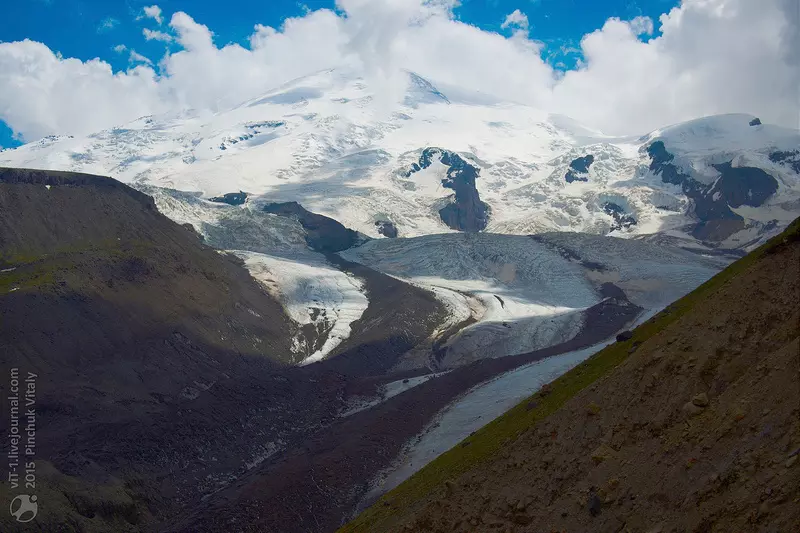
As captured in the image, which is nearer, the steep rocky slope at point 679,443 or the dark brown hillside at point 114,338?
the steep rocky slope at point 679,443

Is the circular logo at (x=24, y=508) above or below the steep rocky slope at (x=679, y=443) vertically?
below

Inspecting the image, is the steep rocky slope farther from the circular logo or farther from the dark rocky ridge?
the dark rocky ridge

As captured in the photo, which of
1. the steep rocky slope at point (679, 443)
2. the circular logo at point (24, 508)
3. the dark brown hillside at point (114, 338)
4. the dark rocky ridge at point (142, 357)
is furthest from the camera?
the dark rocky ridge at point (142, 357)

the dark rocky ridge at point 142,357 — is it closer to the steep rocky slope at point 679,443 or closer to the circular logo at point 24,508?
the circular logo at point 24,508

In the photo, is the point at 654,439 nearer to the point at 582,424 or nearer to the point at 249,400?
the point at 582,424

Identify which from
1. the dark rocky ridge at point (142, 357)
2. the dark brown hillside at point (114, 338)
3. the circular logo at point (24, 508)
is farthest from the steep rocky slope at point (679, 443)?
the dark brown hillside at point (114, 338)

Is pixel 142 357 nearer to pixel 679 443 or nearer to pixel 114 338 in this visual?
pixel 114 338
